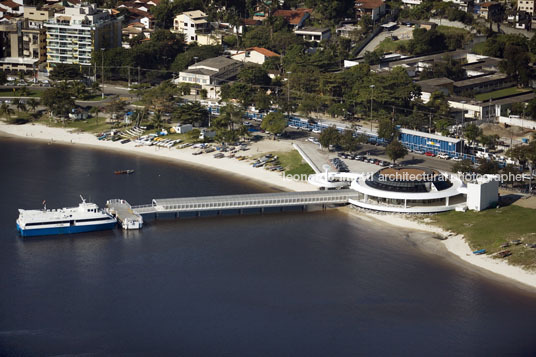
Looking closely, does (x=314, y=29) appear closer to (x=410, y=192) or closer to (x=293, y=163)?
(x=293, y=163)

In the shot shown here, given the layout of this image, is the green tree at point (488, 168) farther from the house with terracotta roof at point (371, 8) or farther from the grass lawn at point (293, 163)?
the house with terracotta roof at point (371, 8)

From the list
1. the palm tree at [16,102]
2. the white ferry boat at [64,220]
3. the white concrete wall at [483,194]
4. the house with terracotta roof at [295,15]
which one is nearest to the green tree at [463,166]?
the white concrete wall at [483,194]

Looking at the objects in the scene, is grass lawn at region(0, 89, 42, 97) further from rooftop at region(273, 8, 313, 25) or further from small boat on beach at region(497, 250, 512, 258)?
small boat on beach at region(497, 250, 512, 258)

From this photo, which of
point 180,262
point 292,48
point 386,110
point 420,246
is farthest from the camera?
point 292,48

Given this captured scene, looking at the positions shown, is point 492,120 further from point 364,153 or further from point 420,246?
point 420,246

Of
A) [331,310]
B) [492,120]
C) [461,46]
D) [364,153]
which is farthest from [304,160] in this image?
[461,46]

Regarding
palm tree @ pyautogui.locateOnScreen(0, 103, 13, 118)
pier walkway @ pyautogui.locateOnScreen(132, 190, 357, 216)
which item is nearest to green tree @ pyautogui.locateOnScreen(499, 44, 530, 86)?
pier walkway @ pyautogui.locateOnScreen(132, 190, 357, 216)
